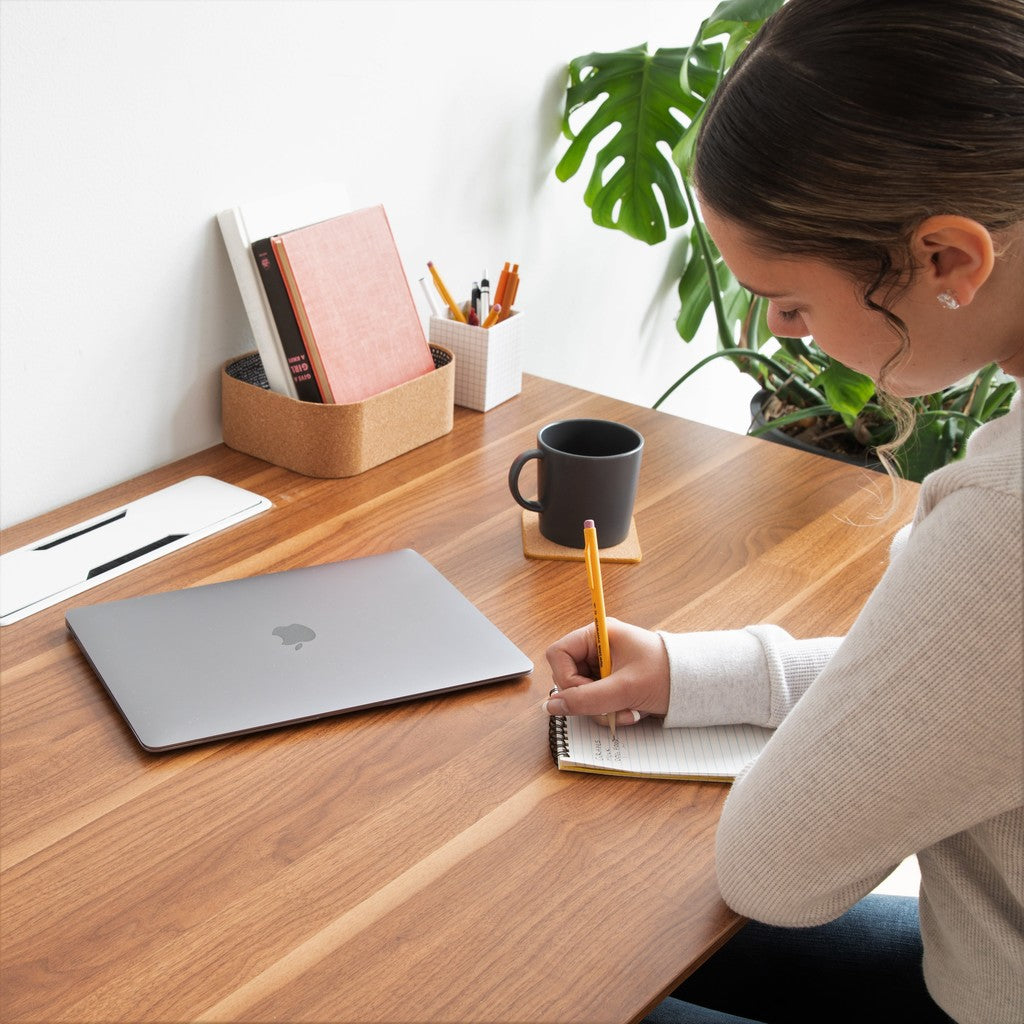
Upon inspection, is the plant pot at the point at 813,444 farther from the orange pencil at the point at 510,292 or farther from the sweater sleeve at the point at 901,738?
the sweater sleeve at the point at 901,738

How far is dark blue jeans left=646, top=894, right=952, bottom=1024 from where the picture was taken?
0.90 metres

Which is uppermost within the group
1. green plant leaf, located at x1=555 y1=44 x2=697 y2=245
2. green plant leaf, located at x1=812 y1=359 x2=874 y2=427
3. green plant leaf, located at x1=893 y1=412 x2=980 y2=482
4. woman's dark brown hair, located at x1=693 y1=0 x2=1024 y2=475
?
woman's dark brown hair, located at x1=693 y1=0 x2=1024 y2=475

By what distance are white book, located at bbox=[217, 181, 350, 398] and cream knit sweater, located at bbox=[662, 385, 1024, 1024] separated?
27.9 inches

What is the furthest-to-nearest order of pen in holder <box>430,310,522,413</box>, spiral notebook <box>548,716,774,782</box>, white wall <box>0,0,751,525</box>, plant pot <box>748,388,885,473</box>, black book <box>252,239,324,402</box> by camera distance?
plant pot <box>748,388,885,473</box>, pen in holder <box>430,310,522,413</box>, black book <box>252,239,324,402</box>, white wall <box>0,0,751,525</box>, spiral notebook <box>548,716,774,782</box>

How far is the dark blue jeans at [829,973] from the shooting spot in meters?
0.90

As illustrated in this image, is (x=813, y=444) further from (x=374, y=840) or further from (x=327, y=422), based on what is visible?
(x=374, y=840)

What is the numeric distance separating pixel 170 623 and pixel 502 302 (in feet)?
2.12

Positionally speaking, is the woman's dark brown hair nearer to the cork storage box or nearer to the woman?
the woman

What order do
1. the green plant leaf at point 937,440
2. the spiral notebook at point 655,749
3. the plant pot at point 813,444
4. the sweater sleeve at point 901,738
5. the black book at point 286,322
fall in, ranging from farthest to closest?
the plant pot at point 813,444
the green plant leaf at point 937,440
the black book at point 286,322
the spiral notebook at point 655,749
the sweater sleeve at point 901,738

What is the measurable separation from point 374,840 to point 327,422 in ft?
1.80

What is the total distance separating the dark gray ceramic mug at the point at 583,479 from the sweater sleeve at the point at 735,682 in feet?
0.75

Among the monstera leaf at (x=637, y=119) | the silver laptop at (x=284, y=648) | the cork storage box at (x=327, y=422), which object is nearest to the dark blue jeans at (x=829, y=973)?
the silver laptop at (x=284, y=648)

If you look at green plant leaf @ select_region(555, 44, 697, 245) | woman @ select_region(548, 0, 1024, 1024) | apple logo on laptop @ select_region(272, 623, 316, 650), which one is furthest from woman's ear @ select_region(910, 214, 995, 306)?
green plant leaf @ select_region(555, 44, 697, 245)

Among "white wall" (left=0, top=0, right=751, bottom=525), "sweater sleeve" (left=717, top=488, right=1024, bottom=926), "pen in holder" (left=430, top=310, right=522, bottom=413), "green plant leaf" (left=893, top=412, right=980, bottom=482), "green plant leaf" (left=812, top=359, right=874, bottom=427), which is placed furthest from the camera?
"green plant leaf" (left=893, top=412, right=980, bottom=482)
